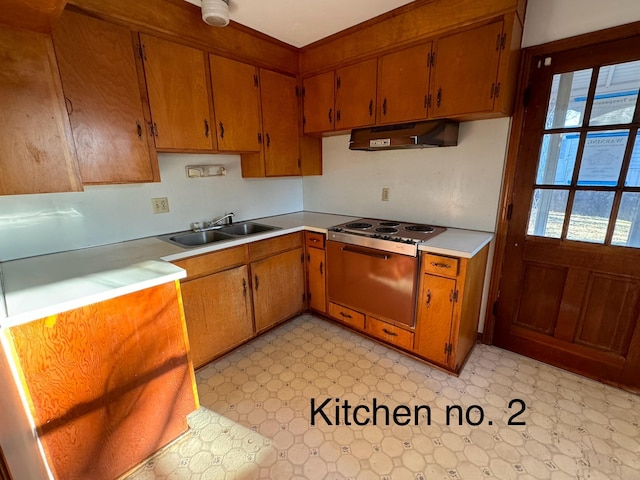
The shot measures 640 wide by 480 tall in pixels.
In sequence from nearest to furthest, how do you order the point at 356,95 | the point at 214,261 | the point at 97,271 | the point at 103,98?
1. the point at 97,271
2. the point at 103,98
3. the point at 214,261
4. the point at 356,95

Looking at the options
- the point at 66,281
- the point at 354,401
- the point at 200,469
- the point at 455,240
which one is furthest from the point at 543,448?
the point at 66,281

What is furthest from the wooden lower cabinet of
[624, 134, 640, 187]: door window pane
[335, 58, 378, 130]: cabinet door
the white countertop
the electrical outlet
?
the electrical outlet

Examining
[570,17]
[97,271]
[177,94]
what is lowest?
[97,271]

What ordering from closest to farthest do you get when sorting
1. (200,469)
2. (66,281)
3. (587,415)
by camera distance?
1. (66,281)
2. (200,469)
3. (587,415)

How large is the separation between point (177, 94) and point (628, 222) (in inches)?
111

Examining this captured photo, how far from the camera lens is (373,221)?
2.57 m

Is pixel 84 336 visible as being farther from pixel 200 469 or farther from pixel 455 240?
pixel 455 240

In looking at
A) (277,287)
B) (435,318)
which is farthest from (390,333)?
(277,287)

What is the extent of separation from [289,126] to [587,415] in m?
2.85

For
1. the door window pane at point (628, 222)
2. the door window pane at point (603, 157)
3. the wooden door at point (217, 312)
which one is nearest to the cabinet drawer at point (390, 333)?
the wooden door at point (217, 312)

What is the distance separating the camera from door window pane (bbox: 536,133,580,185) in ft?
5.75

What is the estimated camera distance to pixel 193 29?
6.14 ft

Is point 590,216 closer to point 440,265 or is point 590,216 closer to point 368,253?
point 440,265

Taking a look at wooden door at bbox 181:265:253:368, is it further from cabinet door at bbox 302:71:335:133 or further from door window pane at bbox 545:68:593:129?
door window pane at bbox 545:68:593:129
